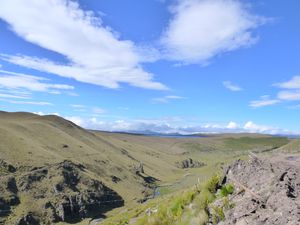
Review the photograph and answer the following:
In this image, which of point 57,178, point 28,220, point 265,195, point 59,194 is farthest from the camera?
point 57,178

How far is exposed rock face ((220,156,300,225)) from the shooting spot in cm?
1305

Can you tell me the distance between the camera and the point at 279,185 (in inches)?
591

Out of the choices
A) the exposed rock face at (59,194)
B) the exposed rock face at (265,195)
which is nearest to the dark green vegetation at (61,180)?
the exposed rock face at (59,194)

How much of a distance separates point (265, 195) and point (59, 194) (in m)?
99.7

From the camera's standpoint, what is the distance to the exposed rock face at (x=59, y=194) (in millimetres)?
99000

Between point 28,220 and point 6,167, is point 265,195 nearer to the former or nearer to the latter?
point 28,220

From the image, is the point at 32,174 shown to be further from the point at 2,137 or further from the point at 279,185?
the point at 279,185

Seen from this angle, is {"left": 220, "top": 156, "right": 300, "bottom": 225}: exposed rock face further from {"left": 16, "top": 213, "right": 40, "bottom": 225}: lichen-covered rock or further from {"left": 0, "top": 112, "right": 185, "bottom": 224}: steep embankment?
{"left": 0, "top": 112, "right": 185, "bottom": 224}: steep embankment

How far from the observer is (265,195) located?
14945 millimetres

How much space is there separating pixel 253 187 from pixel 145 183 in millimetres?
141509

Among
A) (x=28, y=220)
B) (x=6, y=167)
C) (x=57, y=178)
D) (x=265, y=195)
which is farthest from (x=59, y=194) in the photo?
(x=265, y=195)

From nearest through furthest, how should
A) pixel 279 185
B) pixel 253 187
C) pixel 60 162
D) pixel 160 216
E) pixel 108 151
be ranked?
pixel 279 185 → pixel 253 187 → pixel 160 216 → pixel 60 162 → pixel 108 151

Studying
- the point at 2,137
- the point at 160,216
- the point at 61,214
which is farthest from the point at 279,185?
the point at 2,137

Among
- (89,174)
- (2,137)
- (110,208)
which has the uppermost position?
(2,137)
